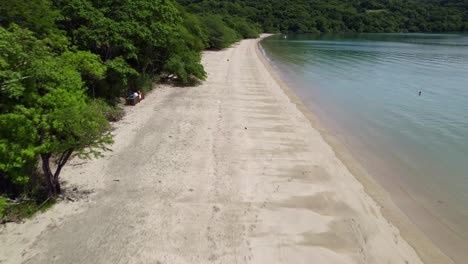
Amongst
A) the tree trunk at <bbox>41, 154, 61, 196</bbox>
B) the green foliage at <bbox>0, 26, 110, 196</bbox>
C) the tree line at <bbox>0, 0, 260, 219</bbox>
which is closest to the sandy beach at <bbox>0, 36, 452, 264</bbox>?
the tree trunk at <bbox>41, 154, 61, 196</bbox>

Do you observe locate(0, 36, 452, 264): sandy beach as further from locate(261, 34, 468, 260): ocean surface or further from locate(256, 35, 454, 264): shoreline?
locate(261, 34, 468, 260): ocean surface

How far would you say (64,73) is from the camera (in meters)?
9.27

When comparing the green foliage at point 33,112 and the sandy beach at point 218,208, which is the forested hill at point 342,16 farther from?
the green foliage at point 33,112

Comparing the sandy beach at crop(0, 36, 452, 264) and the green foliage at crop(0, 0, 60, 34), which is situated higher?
the green foliage at crop(0, 0, 60, 34)

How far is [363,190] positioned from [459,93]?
25074 millimetres

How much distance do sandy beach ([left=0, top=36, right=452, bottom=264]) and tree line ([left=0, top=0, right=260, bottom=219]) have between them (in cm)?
120

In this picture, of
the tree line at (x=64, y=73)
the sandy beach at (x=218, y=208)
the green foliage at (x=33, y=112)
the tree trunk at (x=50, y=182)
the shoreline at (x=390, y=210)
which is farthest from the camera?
the tree trunk at (x=50, y=182)

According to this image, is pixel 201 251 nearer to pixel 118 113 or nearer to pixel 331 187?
pixel 331 187

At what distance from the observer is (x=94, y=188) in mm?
9609

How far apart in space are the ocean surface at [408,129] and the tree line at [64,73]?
10155mm

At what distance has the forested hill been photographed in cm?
15262

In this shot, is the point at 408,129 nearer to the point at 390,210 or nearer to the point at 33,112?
the point at 390,210

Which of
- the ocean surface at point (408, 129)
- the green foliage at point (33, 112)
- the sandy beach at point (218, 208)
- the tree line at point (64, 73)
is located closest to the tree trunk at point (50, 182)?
the tree line at point (64, 73)

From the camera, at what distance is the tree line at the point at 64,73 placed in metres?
7.61
